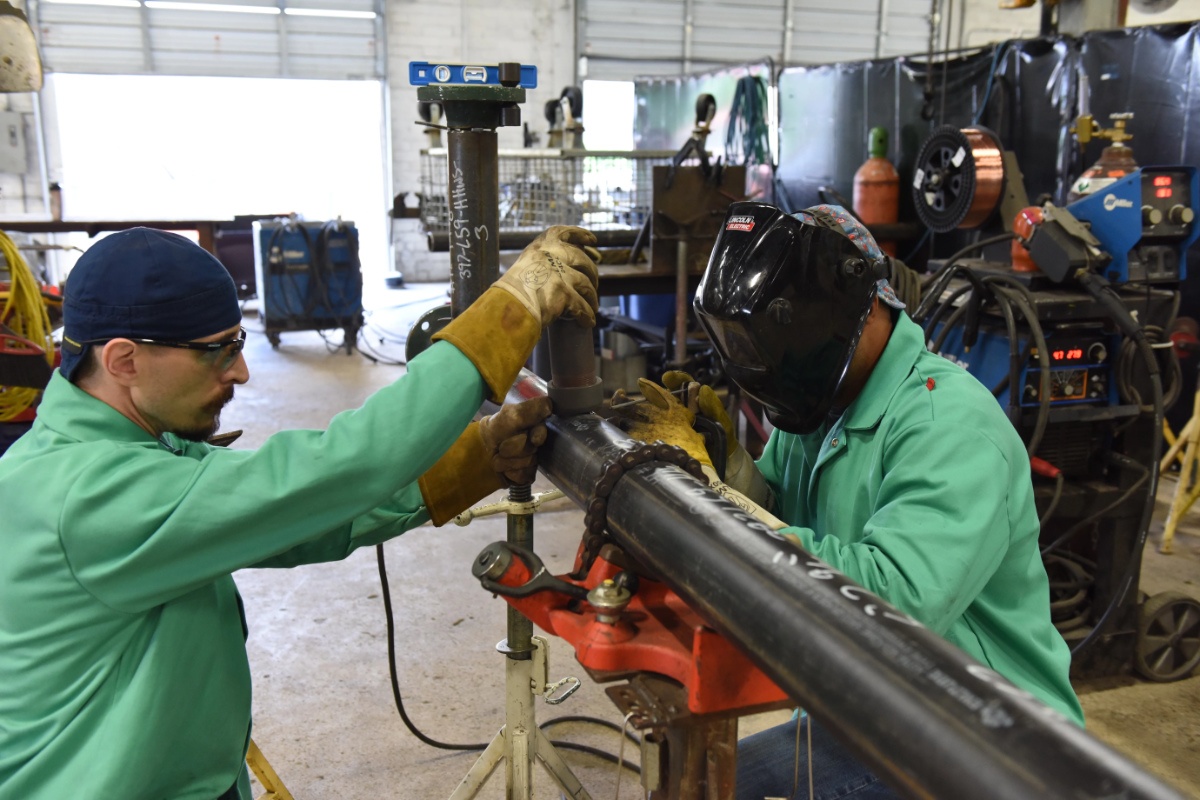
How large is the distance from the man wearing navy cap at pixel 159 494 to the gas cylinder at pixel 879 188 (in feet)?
15.9

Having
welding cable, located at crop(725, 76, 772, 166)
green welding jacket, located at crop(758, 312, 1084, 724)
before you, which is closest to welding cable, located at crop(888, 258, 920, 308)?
green welding jacket, located at crop(758, 312, 1084, 724)

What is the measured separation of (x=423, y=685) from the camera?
8.93 feet

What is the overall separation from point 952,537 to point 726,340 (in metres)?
0.43

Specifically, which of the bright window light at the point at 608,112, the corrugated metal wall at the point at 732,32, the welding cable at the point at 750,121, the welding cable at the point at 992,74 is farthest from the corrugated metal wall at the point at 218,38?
the welding cable at the point at 992,74

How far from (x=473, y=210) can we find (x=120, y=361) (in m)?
0.52

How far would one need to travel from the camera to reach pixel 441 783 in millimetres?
2324

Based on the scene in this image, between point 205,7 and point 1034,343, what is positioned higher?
point 205,7

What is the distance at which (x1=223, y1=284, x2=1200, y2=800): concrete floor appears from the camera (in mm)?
2373

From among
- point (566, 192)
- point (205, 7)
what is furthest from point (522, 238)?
point (205, 7)

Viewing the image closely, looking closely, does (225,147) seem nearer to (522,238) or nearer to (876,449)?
(522,238)

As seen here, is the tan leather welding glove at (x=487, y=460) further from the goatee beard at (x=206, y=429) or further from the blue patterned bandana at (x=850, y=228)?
the blue patterned bandana at (x=850, y=228)

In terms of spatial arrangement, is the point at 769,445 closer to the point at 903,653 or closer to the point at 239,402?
the point at 903,653

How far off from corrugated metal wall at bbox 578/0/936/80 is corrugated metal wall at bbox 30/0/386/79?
2449 millimetres

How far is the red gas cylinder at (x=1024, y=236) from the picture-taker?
266cm
